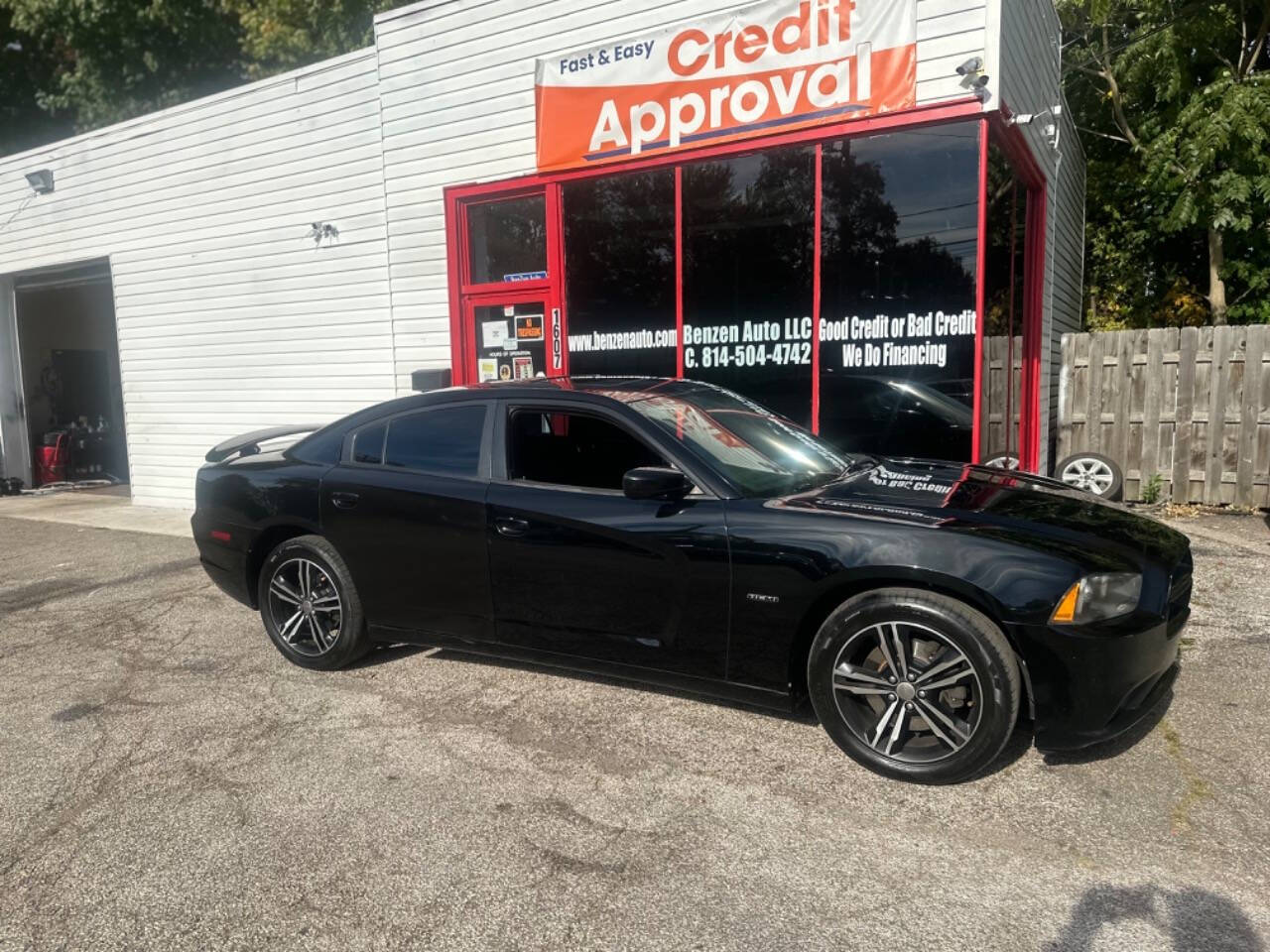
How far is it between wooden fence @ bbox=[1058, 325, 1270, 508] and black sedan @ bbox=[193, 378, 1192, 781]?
5.59 meters

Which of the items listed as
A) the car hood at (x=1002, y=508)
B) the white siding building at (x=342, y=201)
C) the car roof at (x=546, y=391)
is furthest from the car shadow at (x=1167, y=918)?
the white siding building at (x=342, y=201)

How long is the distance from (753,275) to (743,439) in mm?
3677

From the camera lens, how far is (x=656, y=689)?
4.37 m

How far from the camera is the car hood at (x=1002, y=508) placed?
11.0 ft

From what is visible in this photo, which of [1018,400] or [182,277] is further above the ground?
[182,277]

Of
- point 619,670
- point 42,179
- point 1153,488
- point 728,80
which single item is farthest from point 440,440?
point 42,179

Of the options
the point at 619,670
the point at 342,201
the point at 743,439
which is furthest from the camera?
the point at 342,201

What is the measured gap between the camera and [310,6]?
71.8ft

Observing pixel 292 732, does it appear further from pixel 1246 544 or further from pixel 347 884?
pixel 1246 544

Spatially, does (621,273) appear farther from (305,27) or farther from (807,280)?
(305,27)

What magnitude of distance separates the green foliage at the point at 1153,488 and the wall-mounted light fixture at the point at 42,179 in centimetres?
1435

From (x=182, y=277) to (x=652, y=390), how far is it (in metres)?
9.15

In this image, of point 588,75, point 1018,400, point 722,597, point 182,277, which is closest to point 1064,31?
point 1018,400

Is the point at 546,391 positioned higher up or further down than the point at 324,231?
further down
